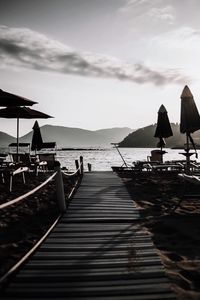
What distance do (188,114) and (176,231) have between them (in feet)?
26.9

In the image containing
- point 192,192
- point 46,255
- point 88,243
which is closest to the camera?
point 46,255

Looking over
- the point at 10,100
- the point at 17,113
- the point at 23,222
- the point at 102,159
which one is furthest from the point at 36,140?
the point at 102,159

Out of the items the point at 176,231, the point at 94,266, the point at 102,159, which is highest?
the point at 94,266

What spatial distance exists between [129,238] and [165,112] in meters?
12.9

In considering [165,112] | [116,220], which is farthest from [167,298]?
[165,112]

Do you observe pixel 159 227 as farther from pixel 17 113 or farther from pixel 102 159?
pixel 102 159

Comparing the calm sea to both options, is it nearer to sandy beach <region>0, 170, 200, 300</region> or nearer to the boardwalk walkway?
sandy beach <region>0, 170, 200, 300</region>


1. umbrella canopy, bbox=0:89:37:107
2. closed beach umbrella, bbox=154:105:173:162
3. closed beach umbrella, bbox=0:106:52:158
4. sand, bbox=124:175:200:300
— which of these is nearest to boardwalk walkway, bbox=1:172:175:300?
sand, bbox=124:175:200:300

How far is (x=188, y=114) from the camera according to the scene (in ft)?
42.0

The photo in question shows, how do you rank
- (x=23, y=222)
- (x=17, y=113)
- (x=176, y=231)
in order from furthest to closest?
(x=17, y=113) → (x=23, y=222) → (x=176, y=231)

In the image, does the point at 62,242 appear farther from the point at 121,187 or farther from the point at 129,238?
the point at 121,187

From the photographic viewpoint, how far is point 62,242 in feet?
14.8

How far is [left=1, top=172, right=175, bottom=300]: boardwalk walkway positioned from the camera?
2904mm

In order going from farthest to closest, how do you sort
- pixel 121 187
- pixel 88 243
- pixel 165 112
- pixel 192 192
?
1. pixel 165 112
2. pixel 121 187
3. pixel 192 192
4. pixel 88 243
